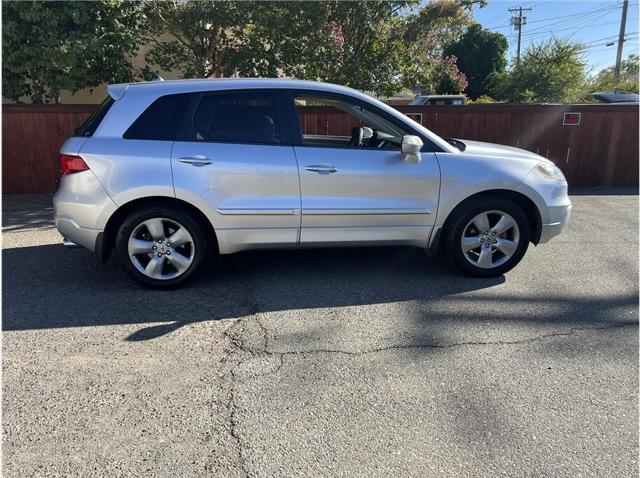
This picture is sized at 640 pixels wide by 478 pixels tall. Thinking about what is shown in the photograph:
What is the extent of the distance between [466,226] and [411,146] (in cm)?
97

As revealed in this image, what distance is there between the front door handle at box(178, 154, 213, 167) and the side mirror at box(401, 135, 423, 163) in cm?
171

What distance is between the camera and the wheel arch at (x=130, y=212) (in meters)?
4.19

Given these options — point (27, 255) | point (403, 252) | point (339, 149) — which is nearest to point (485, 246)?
point (403, 252)

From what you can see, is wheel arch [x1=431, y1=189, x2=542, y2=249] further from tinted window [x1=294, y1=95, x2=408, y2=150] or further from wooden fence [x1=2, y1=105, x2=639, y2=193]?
wooden fence [x1=2, y1=105, x2=639, y2=193]

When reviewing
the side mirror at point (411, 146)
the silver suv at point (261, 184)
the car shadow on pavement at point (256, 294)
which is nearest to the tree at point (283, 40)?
the silver suv at point (261, 184)

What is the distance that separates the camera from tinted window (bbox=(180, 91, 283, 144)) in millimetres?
4230

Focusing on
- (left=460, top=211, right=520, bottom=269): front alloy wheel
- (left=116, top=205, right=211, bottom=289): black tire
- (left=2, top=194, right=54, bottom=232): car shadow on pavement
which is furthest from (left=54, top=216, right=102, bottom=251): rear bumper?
(left=460, top=211, right=520, bottom=269): front alloy wheel

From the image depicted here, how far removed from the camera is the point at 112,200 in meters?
4.09

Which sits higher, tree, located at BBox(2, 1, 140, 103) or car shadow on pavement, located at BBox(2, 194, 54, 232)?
tree, located at BBox(2, 1, 140, 103)

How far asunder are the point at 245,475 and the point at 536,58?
26420 millimetres

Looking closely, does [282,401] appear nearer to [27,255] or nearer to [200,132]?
[200,132]

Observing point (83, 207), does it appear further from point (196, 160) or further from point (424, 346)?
point (424, 346)

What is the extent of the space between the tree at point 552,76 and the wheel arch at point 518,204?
2015 cm

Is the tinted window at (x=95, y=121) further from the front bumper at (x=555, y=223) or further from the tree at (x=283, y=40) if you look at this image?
the tree at (x=283, y=40)
